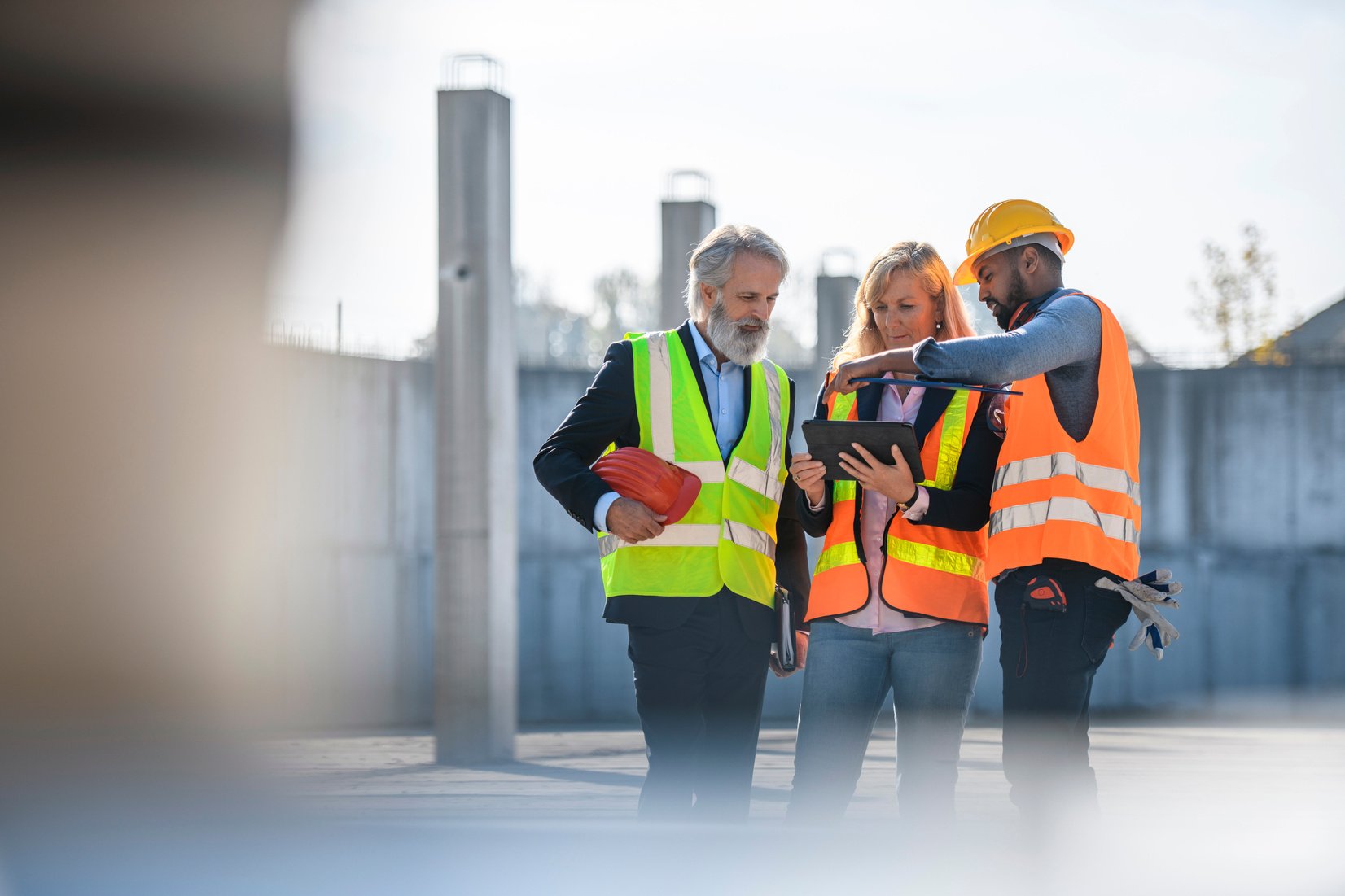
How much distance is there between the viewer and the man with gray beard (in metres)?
3.39

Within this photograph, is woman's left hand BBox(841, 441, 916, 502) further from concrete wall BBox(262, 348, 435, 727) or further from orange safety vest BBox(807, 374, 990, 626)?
concrete wall BBox(262, 348, 435, 727)

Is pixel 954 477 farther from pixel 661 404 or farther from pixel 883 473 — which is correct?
pixel 661 404

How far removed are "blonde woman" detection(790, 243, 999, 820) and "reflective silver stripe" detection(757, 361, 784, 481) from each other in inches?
8.4

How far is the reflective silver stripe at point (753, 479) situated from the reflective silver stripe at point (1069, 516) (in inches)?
29.6

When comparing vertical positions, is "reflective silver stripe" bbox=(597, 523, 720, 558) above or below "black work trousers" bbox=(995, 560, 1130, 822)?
above

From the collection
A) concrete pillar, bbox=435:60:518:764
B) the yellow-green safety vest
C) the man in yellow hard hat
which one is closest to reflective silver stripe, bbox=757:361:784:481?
the yellow-green safety vest

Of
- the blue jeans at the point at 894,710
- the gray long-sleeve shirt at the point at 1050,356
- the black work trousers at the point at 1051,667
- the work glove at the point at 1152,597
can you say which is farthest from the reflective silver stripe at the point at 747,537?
the work glove at the point at 1152,597

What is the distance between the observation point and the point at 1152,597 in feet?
9.98

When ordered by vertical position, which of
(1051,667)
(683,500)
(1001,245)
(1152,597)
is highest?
(1001,245)

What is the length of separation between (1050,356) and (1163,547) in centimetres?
1337

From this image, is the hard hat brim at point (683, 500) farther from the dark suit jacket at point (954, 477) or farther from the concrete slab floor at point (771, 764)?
the concrete slab floor at point (771, 764)

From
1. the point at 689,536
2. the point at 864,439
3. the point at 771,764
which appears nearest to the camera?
the point at 864,439

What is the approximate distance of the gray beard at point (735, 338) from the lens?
362cm

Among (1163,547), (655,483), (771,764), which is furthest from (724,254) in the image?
(1163,547)
